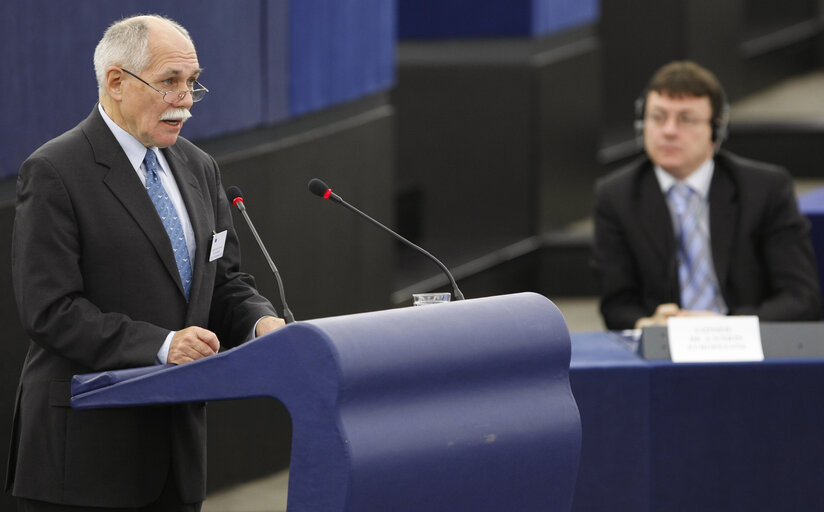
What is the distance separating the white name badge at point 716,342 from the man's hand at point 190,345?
125 cm

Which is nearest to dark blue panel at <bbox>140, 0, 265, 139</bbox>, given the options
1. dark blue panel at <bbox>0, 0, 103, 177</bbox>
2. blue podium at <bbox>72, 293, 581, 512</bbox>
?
dark blue panel at <bbox>0, 0, 103, 177</bbox>

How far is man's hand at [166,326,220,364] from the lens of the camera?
242cm

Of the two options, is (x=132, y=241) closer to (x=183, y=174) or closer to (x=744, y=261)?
(x=183, y=174)

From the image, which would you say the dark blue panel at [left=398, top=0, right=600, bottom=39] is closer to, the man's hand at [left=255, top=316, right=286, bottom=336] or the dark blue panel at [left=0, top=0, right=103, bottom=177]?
the dark blue panel at [left=0, top=0, right=103, bottom=177]

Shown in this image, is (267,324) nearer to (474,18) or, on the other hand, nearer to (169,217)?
(169,217)

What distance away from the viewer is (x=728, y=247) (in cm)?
416

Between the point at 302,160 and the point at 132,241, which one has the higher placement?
the point at 132,241

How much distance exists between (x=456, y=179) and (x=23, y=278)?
509 cm

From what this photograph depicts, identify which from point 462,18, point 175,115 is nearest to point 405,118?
point 462,18

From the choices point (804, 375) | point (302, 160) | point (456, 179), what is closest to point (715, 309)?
point (804, 375)

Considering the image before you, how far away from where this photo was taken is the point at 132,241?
254 centimetres

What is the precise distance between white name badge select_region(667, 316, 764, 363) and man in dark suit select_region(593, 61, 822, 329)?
81cm

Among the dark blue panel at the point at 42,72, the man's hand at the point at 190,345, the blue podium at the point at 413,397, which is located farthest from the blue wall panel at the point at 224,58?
the blue podium at the point at 413,397

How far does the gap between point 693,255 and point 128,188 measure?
2.12 metres
